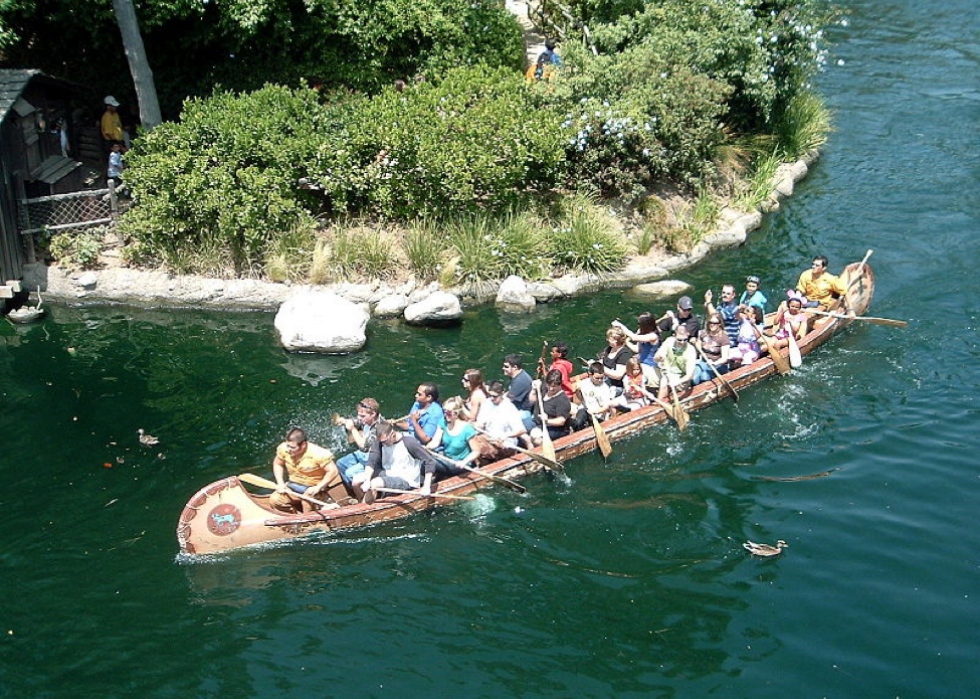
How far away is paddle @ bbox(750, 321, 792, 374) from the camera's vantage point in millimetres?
16047

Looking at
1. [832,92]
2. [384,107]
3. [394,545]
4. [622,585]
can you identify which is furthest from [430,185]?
[832,92]

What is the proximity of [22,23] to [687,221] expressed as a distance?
1511cm

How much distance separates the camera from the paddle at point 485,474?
13.1 meters

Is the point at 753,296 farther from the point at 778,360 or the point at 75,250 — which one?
the point at 75,250

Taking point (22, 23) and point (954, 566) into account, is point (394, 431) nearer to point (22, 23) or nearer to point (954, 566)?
point (954, 566)

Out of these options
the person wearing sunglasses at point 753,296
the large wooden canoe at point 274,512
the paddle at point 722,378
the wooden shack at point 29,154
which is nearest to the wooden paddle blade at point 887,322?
the person wearing sunglasses at point 753,296

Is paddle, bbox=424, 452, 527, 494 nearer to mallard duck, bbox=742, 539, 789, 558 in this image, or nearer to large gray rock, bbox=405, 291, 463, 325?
mallard duck, bbox=742, 539, 789, 558

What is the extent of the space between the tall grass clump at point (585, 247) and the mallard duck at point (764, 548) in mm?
8340

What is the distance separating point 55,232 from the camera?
19594 millimetres

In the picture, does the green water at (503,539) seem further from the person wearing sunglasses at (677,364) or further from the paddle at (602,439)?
the person wearing sunglasses at (677,364)

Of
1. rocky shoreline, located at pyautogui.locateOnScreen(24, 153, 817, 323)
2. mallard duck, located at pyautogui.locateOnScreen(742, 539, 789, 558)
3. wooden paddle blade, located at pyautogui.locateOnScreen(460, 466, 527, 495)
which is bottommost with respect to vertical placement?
mallard duck, located at pyautogui.locateOnScreen(742, 539, 789, 558)

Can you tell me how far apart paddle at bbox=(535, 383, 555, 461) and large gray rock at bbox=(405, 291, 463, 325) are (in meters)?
4.10

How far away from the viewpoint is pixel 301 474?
12.5m

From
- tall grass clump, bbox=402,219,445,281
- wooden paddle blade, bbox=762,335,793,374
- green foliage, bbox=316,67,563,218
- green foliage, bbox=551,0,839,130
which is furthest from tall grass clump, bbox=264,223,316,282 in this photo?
wooden paddle blade, bbox=762,335,793,374
